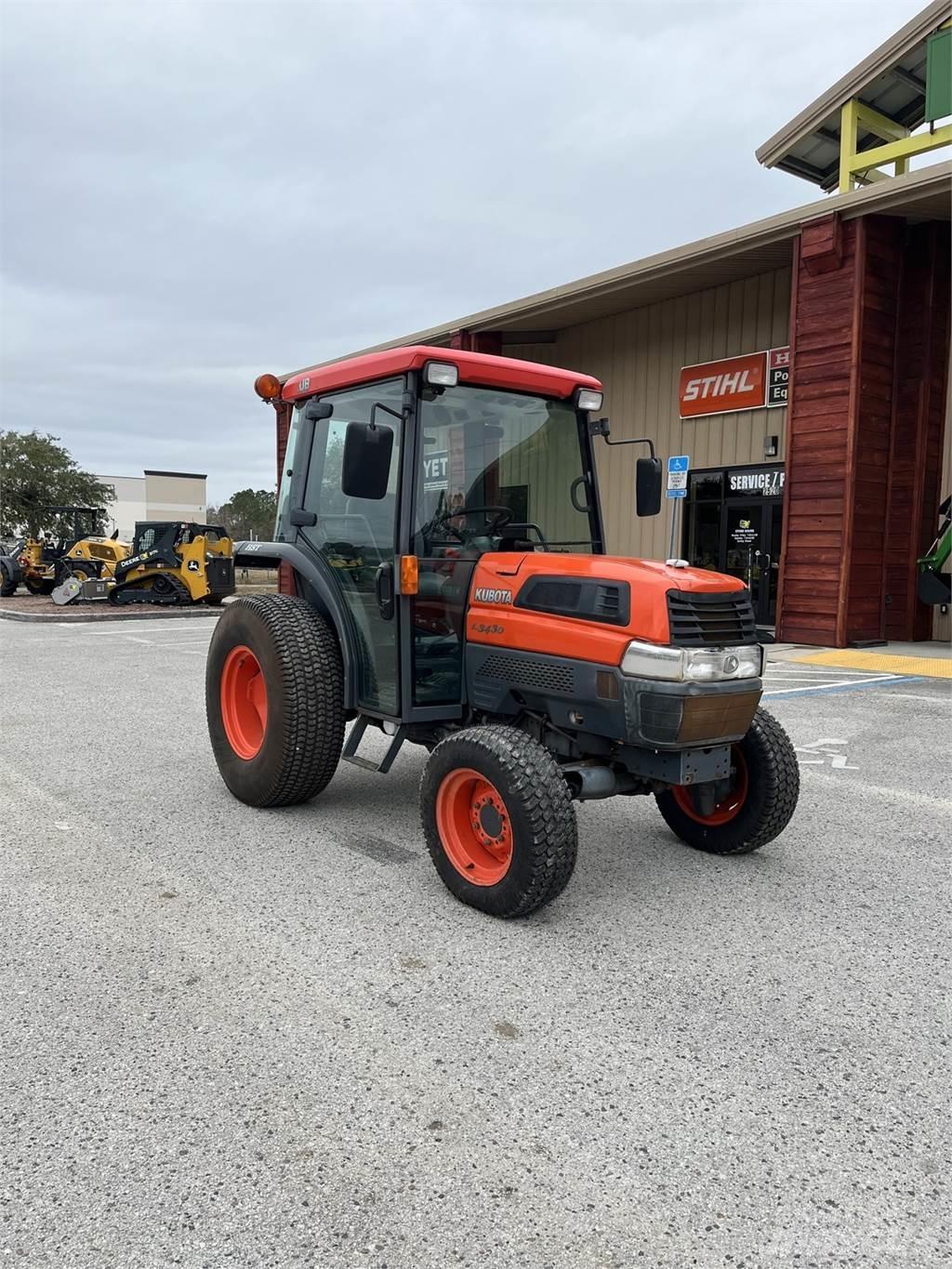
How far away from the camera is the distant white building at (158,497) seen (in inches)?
3469

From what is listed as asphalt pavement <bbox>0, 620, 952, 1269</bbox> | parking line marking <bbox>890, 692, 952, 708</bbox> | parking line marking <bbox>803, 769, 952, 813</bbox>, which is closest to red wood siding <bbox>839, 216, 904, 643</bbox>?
parking line marking <bbox>890, 692, 952, 708</bbox>

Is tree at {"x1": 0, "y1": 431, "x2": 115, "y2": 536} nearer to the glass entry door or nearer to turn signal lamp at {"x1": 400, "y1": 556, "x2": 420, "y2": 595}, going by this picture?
the glass entry door

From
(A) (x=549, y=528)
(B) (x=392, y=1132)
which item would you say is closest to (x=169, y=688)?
(A) (x=549, y=528)

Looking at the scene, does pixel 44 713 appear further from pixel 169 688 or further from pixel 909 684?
pixel 909 684

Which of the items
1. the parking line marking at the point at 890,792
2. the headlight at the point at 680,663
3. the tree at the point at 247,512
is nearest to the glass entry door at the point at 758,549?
the parking line marking at the point at 890,792

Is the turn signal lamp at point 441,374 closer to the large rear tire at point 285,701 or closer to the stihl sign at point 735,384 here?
the large rear tire at point 285,701

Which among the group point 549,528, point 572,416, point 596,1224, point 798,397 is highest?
point 798,397

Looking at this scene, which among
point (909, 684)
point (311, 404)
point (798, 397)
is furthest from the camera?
point (798, 397)

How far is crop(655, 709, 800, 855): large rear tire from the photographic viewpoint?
13.1ft

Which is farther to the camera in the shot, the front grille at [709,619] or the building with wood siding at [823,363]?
the building with wood siding at [823,363]

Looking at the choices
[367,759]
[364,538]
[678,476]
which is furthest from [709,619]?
[678,476]

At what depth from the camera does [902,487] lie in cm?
1310

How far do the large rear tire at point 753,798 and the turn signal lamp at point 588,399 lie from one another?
67.5 inches

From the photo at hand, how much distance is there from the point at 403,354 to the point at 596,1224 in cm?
330
